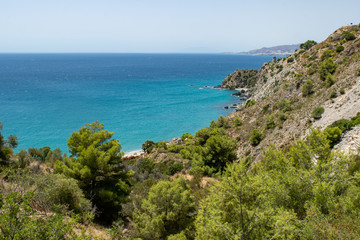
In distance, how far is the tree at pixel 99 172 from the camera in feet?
52.1

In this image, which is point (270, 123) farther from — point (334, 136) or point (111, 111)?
point (111, 111)

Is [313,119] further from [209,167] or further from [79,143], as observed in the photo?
[79,143]

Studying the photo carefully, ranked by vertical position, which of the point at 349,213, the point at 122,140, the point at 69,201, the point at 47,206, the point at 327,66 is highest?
the point at 327,66

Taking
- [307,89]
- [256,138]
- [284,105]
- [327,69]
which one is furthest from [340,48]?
[256,138]

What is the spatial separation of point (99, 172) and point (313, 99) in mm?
27541

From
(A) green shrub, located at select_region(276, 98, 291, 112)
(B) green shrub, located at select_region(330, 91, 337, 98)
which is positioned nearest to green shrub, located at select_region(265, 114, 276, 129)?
(A) green shrub, located at select_region(276, 98, 291, 112)

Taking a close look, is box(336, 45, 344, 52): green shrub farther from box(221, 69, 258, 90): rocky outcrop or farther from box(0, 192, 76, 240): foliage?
→ box(221, 69, 258, 90): rocky outcrop

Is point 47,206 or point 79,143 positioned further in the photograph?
point 79,143

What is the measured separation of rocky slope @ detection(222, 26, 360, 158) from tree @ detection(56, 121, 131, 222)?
1463cm

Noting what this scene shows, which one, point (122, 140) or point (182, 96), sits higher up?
point (182, 96)

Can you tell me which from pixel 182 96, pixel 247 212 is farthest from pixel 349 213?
pixel 182 96

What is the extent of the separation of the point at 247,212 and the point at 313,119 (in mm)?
19410

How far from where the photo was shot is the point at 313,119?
931 inches

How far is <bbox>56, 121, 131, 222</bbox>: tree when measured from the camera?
52.1 feet
